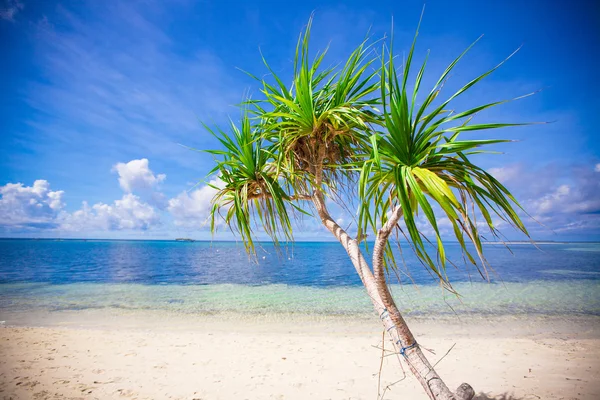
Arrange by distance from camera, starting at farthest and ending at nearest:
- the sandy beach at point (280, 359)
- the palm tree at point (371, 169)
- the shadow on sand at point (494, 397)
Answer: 1. the sandy beach at point (280, 359)
2. the shadow on sand at point (494, 397)
3. the palm tree at point (371, 169)

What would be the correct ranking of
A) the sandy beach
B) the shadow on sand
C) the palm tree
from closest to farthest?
the palm tree → the shadow on sand → the sandy beach

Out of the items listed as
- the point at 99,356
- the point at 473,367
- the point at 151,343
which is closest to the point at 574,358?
the point at 473,367

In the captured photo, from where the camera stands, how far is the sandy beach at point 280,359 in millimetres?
3988

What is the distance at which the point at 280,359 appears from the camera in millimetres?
5211

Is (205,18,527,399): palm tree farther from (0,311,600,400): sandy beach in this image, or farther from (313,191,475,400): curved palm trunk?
(0,311,600,400): sandy beach

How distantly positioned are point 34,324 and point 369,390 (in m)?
9.09

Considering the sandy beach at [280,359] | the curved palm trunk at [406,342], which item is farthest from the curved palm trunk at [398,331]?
the sandy beach at [280,359]

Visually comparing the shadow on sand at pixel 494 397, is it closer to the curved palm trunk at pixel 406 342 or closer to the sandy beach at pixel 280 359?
the sandy beach at pixel 280 359

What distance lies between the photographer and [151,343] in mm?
6172

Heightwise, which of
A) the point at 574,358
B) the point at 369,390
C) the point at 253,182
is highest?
the point at 253,182

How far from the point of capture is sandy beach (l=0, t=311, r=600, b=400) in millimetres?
3988

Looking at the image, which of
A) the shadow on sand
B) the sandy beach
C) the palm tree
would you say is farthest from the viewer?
the sandy beach

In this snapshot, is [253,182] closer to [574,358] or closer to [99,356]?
[99,356]

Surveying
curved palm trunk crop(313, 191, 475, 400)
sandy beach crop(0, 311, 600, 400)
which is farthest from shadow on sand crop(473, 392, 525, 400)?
curved palm trunk crop(313, 191, 475, 400)
